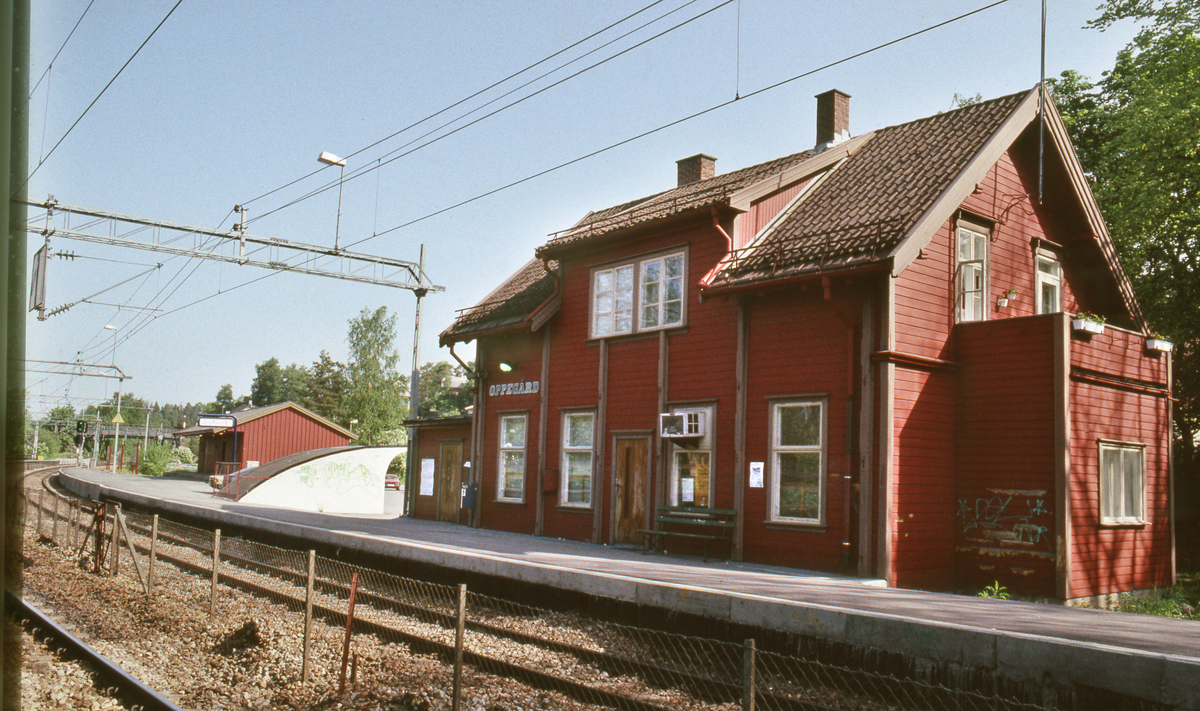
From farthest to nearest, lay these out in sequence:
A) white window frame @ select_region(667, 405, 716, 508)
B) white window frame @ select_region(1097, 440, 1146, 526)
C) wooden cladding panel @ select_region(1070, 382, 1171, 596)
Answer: white window frame @ select_region(667, 405, 716, 508) → white window frame @ select_region(1097, 440, 1146, 526) → wooden cladding panel @ select_region(1070, 382, 1171, 596)

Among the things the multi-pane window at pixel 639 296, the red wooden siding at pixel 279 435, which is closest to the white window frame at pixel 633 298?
the multi-pane window at pixel 639 296

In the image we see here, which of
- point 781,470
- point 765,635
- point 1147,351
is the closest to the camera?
point 765,635

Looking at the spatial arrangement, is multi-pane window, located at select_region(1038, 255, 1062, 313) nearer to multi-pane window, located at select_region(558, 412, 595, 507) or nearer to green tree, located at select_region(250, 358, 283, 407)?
multi-pane window, located at select_region(558, 412, 595, 507)

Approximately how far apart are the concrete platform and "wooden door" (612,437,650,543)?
1.22 metres

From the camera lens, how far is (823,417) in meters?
12.8

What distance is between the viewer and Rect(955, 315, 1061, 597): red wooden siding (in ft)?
40.2

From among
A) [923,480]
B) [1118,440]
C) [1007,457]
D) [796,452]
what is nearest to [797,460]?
[796,452]

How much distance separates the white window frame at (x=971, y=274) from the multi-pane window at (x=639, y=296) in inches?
174

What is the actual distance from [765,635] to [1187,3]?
Answer: 2010 cm

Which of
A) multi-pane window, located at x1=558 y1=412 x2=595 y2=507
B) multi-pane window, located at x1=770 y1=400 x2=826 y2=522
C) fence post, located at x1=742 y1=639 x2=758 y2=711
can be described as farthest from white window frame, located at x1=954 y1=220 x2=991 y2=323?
fence post, located at x1=742 y1=639 x2=758 y2=711

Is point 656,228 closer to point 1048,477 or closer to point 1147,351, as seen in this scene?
point 1048,477

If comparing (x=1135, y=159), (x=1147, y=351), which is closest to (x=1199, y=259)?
(x=1135, y=159)

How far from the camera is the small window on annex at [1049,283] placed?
1556cm

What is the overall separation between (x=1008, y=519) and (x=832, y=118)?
8611 millimetres
